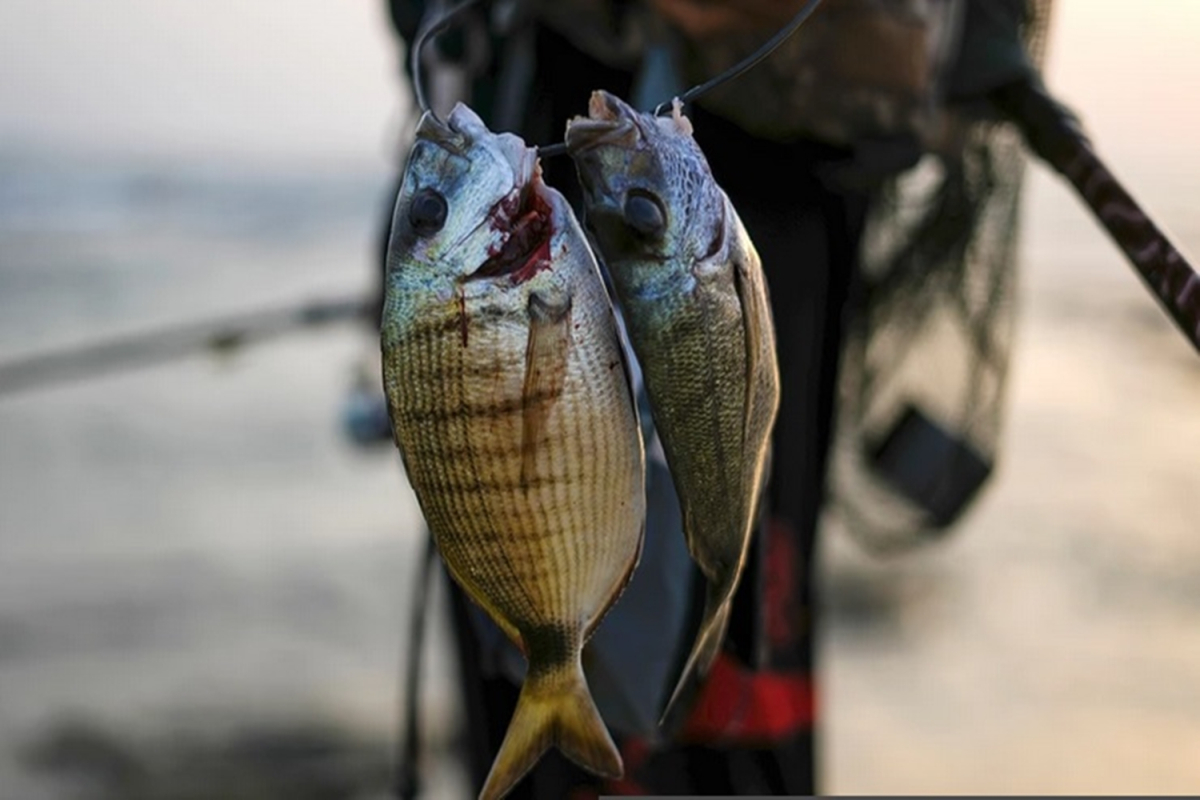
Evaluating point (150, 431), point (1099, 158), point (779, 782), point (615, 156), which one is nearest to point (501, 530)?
point (615, 156)

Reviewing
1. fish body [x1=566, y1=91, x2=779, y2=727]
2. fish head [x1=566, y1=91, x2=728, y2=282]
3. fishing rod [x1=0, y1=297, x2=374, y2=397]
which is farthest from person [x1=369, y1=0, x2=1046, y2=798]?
fishing rod [x1=0, y1=297, x2=374, y2=397]

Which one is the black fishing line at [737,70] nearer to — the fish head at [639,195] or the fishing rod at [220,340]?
the fish head at [639,195]

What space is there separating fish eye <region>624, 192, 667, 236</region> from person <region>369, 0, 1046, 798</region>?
0.67 m

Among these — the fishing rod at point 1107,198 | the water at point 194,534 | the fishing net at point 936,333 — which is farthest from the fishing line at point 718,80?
the water at point 194,534

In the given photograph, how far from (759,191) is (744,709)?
2.83ft

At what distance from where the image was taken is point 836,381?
2.89m

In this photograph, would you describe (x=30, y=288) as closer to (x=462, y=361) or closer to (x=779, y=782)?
(x=779, y=782)

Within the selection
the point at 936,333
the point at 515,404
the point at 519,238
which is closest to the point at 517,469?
the point at 515,404

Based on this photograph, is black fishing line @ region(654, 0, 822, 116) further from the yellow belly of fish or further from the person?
the person

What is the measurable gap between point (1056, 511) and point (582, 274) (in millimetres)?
5647

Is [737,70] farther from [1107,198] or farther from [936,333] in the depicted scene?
[936,333]

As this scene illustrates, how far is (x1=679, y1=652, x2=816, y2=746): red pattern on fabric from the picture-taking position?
8.73 feet

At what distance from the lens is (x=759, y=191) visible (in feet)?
8.48

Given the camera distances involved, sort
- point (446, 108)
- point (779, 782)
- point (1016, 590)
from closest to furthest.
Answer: point (446, 108), point (779, 782), point (1016, 590)
